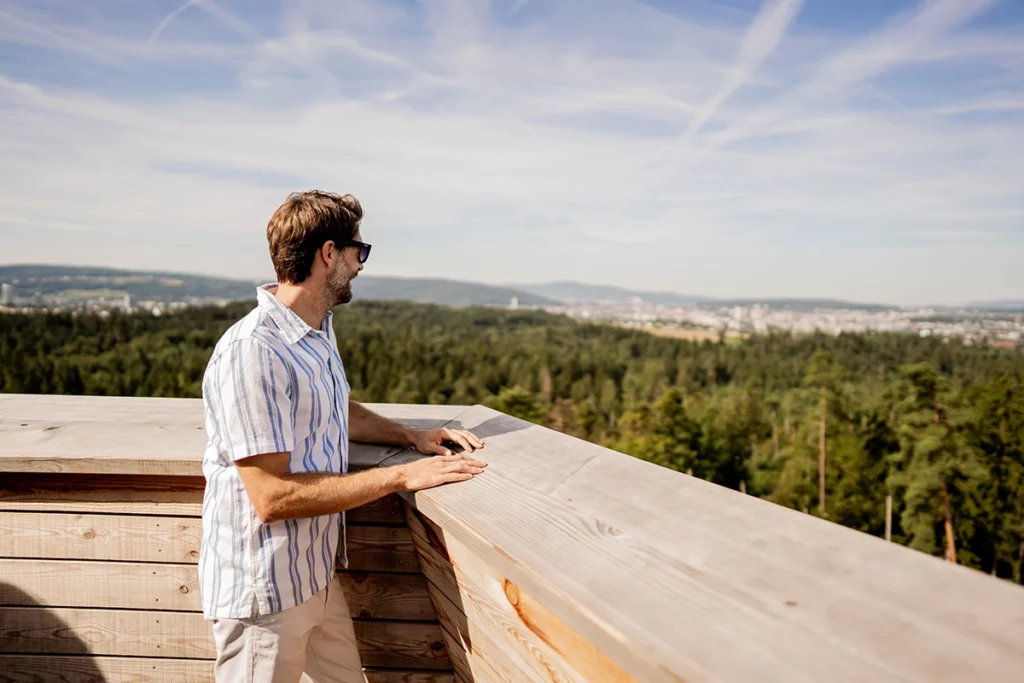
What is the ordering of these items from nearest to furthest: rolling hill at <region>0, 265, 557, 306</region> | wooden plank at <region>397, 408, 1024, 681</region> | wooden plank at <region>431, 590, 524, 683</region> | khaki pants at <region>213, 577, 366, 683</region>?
wooden plank at <region>397, 408, 1024, 681</region> → wooden plank at <region>431, 590, 524, 683</region> → khaki pants at <region>213, 577, 366, 683</region> → rolling hill at <region>0, 265, 557, 306</region>

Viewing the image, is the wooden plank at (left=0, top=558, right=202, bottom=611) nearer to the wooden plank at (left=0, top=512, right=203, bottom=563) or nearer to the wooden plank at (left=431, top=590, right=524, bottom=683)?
the wooden plank at (left=0, top=512, right=203, bottom=563)

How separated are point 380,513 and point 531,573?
104cm

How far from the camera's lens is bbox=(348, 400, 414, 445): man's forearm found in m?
2.13

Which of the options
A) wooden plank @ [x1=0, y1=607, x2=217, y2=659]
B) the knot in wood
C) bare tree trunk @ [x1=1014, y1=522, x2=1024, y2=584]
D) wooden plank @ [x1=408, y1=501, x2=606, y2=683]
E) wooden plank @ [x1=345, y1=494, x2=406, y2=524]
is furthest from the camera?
bare tree trunk @ [x1=1014, y1=522, x2=1024, y2=584]

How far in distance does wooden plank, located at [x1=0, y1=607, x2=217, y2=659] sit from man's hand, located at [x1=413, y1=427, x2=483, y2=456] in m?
0.96

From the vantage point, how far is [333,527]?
1.79 meters

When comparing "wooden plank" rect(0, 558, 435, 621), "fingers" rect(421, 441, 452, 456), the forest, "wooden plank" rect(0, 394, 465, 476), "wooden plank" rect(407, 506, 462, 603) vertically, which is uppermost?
"fingers" rect(421, 441, 452, 456)

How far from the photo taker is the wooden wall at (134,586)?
210 cm

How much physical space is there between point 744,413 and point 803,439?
8.15 meters

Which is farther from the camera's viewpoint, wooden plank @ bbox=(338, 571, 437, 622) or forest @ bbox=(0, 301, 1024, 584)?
forest @ bbox=(0, 301, 1024, 584)

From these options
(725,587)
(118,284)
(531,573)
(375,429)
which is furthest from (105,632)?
(118,284)

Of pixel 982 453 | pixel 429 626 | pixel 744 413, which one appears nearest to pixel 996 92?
pixel 744 413

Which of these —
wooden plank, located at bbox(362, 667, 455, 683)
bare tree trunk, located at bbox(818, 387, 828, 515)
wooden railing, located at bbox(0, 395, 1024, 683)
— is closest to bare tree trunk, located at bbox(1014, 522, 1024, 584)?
bare tree trunk, located at bbox(818, 387, 828, 515)

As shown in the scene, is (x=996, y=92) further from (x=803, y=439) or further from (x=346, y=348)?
(x=346, y=348)
